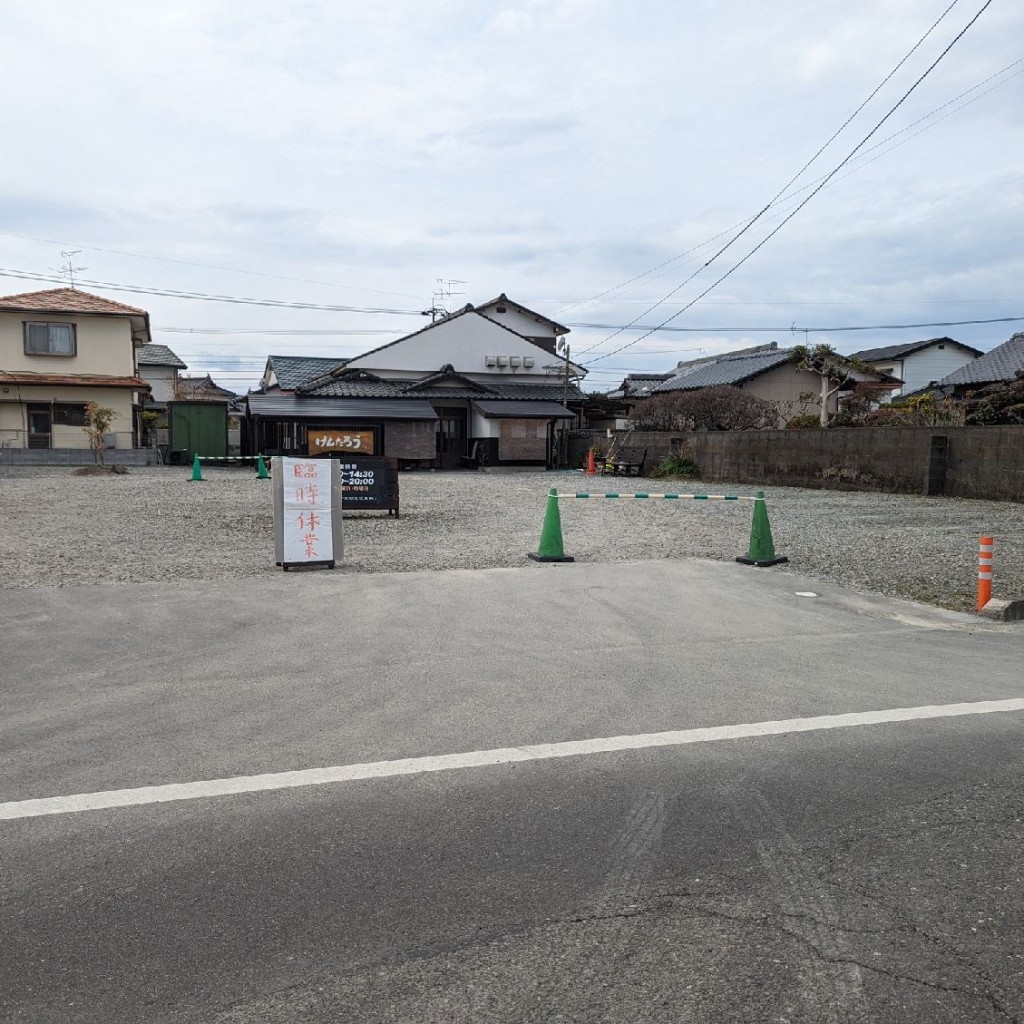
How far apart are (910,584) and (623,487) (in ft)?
50.9

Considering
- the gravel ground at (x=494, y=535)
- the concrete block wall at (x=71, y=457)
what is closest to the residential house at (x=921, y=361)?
the gravel ground at (x=494, y=535)

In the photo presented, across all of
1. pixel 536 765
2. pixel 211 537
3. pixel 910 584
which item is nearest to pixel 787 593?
pixel 910 584

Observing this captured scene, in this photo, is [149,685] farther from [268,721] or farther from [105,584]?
[105,584]

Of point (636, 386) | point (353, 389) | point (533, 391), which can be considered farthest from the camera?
point (636, 386)

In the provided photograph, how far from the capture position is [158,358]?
53375mm

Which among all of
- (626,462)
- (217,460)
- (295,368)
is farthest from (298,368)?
(626,462)

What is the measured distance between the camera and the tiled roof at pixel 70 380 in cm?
3331

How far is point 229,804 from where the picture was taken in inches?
152

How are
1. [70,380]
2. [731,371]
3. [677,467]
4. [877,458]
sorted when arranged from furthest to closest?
1. [731,371]
2. [70,380]
3. [677,467]
4. [877,458]

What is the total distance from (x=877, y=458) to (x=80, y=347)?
28388 mm

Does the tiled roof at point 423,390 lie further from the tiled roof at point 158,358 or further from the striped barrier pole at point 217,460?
the tiled roof at point 158,358

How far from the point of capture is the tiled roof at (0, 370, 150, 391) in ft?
109

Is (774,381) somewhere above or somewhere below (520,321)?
below

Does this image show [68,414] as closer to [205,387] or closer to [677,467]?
[677,467]
